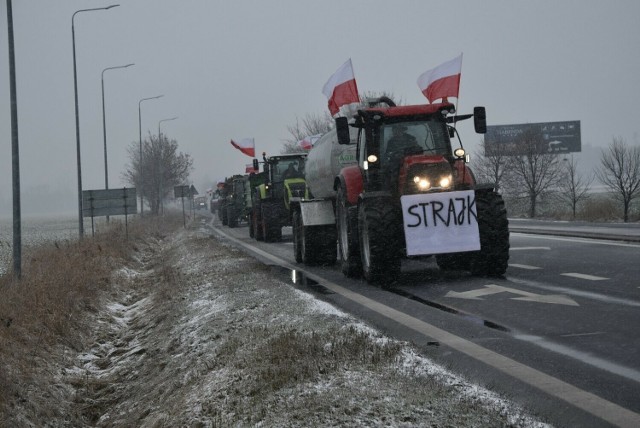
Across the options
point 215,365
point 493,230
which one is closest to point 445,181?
point 493,230

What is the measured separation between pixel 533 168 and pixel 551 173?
107 cm

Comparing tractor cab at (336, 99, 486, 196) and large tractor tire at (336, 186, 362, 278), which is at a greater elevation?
tractor cab at (336, 99, 486, 196)

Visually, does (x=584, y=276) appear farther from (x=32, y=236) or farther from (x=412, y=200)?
(x=32, y=236)

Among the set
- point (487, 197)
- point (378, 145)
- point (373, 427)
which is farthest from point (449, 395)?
point (378, 145)

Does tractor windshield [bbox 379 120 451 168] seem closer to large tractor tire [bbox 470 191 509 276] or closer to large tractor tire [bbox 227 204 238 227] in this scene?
large tractor tire [bbox 470 191 509 276]

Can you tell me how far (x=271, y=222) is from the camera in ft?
96.7

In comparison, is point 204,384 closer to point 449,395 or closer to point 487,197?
point 449,395

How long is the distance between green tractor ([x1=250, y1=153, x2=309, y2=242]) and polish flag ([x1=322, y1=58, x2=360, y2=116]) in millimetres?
9946

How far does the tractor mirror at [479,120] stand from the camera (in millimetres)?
12797

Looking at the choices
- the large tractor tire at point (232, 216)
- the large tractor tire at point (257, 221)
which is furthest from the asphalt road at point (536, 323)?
the large tractor tire at point (232, 216)

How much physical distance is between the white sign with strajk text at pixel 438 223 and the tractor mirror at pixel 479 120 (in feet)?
3.45

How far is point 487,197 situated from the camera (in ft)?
42.3

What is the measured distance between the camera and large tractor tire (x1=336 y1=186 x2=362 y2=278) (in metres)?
14.2

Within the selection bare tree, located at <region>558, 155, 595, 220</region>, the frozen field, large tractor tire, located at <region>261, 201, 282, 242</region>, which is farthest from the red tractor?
bare tree, located at <region>558, 155, 595, 220</region>
